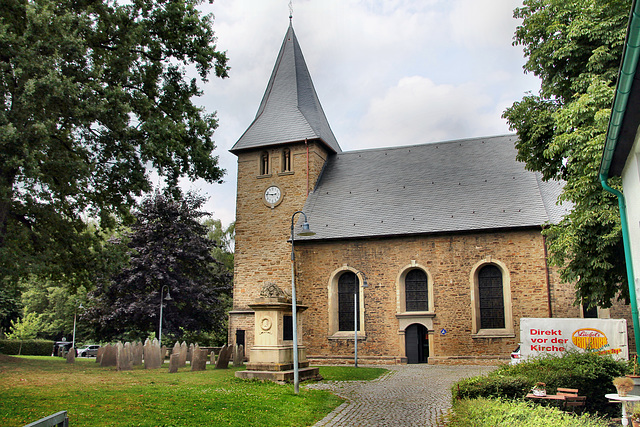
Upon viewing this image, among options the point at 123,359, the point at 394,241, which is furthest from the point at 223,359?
the point at 394,241

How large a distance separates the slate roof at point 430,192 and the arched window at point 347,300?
2120 mm

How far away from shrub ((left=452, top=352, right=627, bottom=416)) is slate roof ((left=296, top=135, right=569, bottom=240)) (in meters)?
12.7

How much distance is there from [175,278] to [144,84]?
66.1 ft

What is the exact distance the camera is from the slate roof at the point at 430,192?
2414 centimetres

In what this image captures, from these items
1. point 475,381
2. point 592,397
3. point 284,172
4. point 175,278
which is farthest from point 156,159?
point 175,278

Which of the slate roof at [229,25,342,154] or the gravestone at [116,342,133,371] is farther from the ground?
the slate roof at [229,25,342,154]

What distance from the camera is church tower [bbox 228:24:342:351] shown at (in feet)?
90.8

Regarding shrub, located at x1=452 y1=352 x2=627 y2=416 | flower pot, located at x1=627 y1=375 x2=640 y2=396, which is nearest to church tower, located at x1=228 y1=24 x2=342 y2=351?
shrub, located at x1=452 y1=352 x2=627 y2=416

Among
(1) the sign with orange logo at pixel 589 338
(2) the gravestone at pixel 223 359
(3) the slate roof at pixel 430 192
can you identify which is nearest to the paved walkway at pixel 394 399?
(1) the sign with orange logo at pixel 589 338

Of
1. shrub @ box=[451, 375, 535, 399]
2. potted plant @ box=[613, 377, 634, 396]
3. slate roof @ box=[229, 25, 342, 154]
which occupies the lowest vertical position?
shrub @ box=[451, 375, 535, 399]

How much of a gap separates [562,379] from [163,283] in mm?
25579

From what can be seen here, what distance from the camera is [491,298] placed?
23609 mm

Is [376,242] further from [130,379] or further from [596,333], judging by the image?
[130,379]

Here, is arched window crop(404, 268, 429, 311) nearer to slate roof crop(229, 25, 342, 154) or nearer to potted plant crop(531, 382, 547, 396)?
slate roof crop(229, 25, 342, 154)
